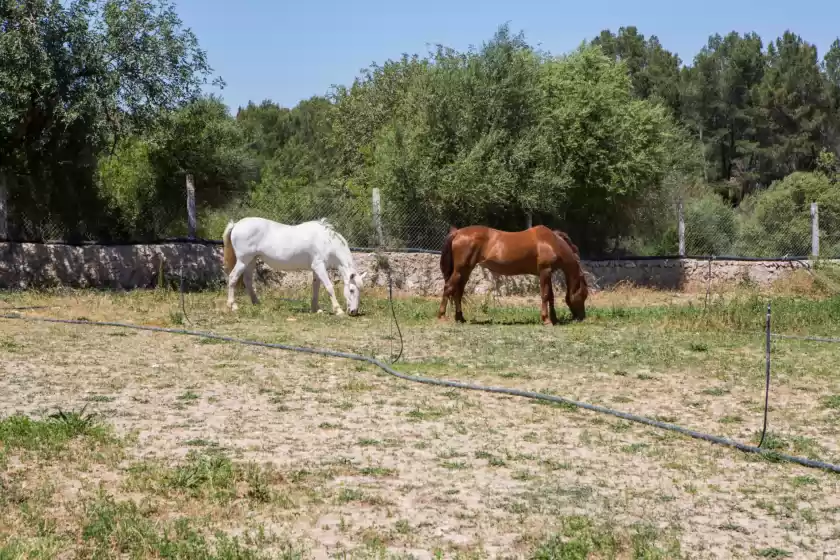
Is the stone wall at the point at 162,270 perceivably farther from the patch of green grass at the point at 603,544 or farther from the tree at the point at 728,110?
the tree at the point at 728,110

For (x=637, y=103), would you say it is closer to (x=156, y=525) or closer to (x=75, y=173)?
(x=75, y=173)

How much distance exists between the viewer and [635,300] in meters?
20.6

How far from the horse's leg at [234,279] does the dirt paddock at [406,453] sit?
4.04 m

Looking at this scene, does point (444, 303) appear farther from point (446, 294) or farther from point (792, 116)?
point (792, 116)

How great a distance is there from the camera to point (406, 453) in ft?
22.3

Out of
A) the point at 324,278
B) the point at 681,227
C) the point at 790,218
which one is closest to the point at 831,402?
the point at 324,278

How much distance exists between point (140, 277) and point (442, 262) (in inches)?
290

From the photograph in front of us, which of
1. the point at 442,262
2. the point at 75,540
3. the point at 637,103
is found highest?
the point at 637,103

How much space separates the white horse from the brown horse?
1.86m

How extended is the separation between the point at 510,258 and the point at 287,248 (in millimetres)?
3797

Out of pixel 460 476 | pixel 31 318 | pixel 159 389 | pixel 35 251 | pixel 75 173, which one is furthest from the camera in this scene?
pixel 75 173

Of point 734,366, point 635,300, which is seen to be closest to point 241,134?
point 635,300

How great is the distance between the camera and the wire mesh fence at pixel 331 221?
2098 centimetres

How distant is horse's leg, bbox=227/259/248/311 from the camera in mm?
16781
